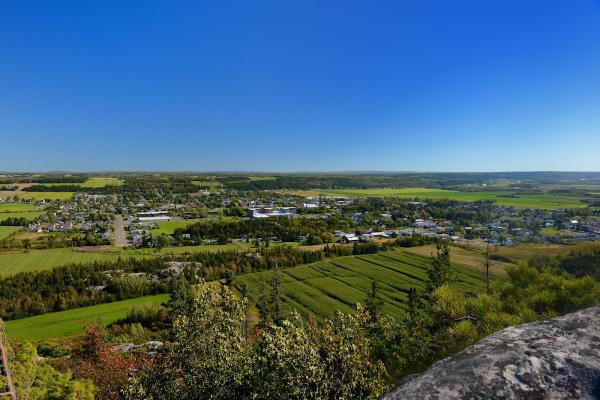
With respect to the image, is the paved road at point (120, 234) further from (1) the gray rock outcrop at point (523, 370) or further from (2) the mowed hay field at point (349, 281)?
(1) the gray rock outcrop at point (523, 370)

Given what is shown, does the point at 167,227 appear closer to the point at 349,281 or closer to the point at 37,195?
the point at 349,281

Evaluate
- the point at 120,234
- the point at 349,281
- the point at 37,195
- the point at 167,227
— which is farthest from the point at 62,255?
the point at 37,195

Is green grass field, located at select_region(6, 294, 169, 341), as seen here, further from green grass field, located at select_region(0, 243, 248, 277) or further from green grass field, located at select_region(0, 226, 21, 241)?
green grass field, located at select_region(0, 226, 21, 241)

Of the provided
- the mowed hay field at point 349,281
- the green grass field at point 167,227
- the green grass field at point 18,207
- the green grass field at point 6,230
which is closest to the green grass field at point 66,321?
the mowed hay field at point 349,281

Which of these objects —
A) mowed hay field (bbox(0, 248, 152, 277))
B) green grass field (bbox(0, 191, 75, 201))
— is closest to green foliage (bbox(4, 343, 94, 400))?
mowed hay field (bbox(0, 248, 152, 277))

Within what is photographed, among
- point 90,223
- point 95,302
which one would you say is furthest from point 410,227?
point 90,223

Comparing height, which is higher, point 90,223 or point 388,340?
point 388,340

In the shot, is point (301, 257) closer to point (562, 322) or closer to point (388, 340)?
point (388, 340)
